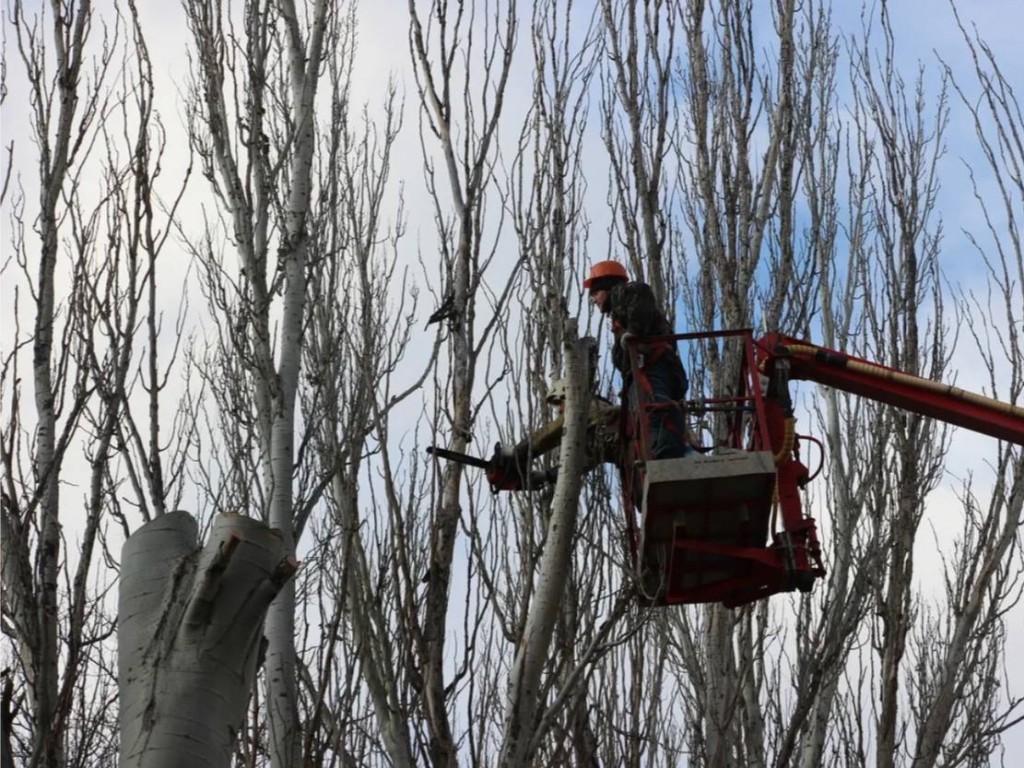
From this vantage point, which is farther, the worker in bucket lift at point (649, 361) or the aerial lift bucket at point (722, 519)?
the worker in bucket lift at point (649, 361)

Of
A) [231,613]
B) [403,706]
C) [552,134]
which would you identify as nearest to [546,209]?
[552,134]

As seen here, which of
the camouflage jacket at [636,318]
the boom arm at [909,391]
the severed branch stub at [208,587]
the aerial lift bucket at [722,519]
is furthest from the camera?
the boom arm at [909,391]

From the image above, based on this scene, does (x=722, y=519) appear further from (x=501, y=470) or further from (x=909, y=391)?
(x=909, y=391)

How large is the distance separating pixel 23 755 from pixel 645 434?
14.5ft

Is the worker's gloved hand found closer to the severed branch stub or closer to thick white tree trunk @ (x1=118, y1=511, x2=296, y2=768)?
thick white tree trunk @ (x1=118, y1=511, x2=296, y2=768)

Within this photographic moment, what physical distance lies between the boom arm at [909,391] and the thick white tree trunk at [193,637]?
351 centimetres

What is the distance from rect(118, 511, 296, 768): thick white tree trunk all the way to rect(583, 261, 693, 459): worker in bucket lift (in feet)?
7.92

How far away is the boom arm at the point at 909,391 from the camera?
6.39 meters

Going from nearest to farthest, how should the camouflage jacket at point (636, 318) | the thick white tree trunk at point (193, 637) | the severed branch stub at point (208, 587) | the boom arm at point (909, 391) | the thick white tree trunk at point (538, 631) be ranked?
the thick white tree trunk at point (193, 637), the severed branch stub at point (208, 587), the thick white tree trunk at point (538, 631), the camouflage jacket at point (636, 318), the boom arm at point (909, 391)

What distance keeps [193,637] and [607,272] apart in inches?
131

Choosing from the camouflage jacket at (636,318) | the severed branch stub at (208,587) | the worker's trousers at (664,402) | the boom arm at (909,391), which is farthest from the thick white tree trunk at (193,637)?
the boom arm at (909,391)

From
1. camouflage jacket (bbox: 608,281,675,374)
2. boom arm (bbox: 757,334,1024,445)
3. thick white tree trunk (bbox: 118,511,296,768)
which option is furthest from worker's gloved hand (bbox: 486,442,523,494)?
thick white tree trunk (bbox: 118,511,296,768)

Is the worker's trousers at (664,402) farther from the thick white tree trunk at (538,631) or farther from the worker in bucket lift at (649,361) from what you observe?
the thick white tree trunk at (538,631)

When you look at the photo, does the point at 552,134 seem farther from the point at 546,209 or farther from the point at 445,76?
the point at 445,76
